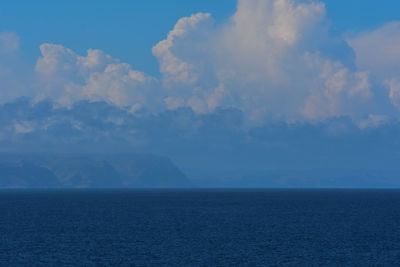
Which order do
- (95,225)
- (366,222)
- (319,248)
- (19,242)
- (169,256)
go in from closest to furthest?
1. (169,256)
2. (319,248)
3. (19,242)
4. (95,225)
5. (366,222)

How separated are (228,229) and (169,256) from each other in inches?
1344

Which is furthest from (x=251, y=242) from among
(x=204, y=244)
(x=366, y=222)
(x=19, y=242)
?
(x=366, y=222)

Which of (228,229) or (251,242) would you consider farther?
(228,229)

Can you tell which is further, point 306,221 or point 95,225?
point 306,221

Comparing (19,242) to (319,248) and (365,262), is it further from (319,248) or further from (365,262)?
(365,262)

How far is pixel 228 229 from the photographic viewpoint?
9950cm

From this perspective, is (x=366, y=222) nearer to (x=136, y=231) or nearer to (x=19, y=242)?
(x=136, y=231)

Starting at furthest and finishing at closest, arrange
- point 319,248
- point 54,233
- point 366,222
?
point 366,222 < point 54,233 < point 319,248

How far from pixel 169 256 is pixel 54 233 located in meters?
33.8

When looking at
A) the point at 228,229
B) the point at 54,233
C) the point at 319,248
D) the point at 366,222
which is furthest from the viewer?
the point at 366,222

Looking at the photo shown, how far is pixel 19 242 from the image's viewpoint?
260 ft

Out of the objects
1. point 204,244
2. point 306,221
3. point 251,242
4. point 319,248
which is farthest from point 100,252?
point 306,221

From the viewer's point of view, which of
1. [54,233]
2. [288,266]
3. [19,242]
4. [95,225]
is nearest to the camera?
[288,266]

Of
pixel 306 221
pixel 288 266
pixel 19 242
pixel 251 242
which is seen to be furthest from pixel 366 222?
pixel 19 242
